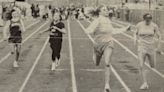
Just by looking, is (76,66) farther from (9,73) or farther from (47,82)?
(47,82)

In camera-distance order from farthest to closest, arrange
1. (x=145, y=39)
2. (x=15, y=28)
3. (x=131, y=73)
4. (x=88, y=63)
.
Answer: (x=88, y=63) → (x=15, y=28) → (x=131, y=73) → (x=145, y=39)

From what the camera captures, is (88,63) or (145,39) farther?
(88,63)

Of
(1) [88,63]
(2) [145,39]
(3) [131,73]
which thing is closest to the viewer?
(2) [145,39]

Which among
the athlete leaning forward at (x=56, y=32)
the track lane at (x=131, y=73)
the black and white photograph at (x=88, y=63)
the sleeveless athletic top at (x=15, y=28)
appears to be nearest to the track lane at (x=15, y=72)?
the black and white photograph at (x=88, y=63)

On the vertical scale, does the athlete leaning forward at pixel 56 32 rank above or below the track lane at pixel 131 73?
above

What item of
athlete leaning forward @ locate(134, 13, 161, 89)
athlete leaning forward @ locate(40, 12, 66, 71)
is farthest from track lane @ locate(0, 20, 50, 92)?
athlete leaning forward @ locate(134, 13, 161, 89)

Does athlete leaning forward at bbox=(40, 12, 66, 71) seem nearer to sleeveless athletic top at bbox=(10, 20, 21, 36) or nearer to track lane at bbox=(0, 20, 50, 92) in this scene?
track lane at bbox=(0, 20, 50, 92)

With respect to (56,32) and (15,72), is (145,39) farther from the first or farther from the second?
(15,72)

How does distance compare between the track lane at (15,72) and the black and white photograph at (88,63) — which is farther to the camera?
the track lane at (15,72)

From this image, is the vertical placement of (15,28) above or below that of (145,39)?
below

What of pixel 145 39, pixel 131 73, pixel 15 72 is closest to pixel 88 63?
pixel 131 73

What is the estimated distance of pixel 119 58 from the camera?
23109 mm

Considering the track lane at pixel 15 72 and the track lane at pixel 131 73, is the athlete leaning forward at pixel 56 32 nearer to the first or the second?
the track lane at pixel 15 72

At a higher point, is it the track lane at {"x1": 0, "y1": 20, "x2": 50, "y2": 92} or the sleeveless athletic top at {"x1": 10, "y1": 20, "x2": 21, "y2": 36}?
the sleeveless athletic top at {"x1": 10, "y1": 20, "x2": 21, "y2": 36}
